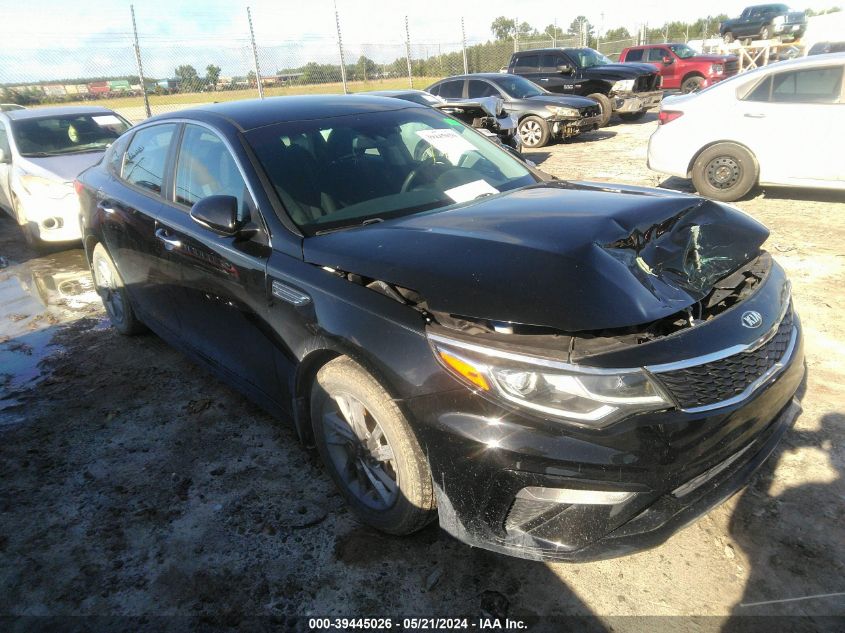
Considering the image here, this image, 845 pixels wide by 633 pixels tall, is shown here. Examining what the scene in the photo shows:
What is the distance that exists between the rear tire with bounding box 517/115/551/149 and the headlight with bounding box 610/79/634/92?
12.2ft

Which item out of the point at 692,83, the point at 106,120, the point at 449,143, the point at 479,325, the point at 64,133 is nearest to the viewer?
the point at 479,325

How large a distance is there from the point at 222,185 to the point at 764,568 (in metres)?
2.90

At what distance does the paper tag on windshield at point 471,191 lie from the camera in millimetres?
3109

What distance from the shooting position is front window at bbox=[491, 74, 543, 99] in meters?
13.1

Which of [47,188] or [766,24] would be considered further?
[766,24]

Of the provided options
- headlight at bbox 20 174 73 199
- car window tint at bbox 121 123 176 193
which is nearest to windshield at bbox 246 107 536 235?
car window tint at bbox 121 123 176 193

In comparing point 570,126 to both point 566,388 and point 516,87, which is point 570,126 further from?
point 566,388

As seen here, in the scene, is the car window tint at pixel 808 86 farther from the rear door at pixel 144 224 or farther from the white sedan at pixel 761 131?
the rear door at pixel 144 224

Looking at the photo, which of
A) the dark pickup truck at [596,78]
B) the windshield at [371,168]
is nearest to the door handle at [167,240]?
the windshield at [371,168]

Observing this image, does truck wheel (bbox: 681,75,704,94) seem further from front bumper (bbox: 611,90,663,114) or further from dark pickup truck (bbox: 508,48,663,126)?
front bumper (bbox: 611,90,663,114)

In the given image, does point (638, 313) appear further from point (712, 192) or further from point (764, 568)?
point (712, 192)

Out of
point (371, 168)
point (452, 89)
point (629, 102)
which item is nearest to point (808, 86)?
point (371, 168)

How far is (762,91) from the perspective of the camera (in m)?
7.12

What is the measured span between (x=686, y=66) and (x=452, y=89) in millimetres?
10530
